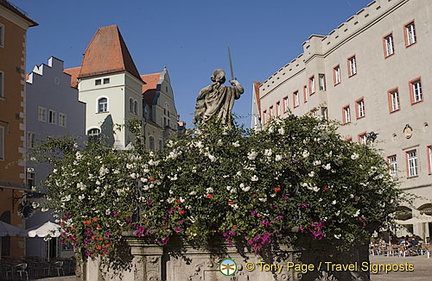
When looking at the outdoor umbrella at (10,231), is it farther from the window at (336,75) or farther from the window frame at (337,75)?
the window at (336,75)

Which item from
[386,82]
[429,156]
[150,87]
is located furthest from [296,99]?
[150,87]

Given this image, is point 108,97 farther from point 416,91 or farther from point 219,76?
point 219,76

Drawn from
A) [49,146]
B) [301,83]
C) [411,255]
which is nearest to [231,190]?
[49,146]

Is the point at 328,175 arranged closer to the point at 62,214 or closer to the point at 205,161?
the point at 205,161

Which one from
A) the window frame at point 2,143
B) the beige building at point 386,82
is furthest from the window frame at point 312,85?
the window frame at point 2,143

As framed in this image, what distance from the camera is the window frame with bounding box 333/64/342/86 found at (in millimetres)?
36641

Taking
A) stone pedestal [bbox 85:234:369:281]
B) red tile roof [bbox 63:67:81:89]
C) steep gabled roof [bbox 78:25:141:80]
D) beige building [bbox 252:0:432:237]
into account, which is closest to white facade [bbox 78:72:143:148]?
steep gabled roof [bbox 78:25:141:80]

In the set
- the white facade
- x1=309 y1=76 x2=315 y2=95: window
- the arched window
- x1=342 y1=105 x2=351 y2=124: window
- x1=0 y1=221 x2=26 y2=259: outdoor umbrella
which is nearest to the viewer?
x1=0 y1=221 x2=26 y2=259: outdoor umbrella

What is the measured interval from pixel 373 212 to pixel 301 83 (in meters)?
32.7

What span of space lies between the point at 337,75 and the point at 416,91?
863 centimetres

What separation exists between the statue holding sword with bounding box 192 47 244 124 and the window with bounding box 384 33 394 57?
72.9 ft

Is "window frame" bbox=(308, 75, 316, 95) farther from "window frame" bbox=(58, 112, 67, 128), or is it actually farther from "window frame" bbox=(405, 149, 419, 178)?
"window frame" bbox=(58, 112, 67, 128)

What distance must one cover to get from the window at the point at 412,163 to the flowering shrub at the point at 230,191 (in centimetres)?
2097

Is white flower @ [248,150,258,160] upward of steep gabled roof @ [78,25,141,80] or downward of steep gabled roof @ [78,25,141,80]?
downward
